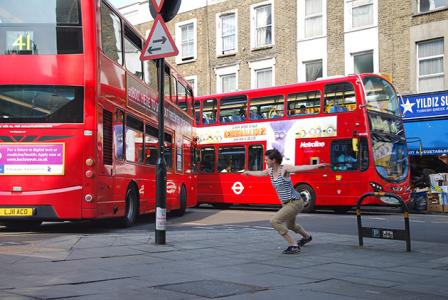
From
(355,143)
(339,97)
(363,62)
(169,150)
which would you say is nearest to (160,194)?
(169,150)

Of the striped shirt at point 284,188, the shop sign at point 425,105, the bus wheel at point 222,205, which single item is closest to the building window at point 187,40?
the bus wheel at point 222,205

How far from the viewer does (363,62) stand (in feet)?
83.4

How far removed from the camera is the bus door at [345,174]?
18359 millimetres

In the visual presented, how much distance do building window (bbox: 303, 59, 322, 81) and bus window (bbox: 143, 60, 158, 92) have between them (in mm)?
13133

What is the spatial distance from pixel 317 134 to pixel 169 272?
13186 millimetres

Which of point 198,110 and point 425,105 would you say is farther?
point 425,105

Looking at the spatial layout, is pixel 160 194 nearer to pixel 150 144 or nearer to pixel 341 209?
pixel 150 144

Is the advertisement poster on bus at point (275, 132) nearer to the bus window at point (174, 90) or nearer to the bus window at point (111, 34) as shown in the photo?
the bus window at point (174, 90)

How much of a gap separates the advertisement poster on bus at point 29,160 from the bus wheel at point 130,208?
2.30m

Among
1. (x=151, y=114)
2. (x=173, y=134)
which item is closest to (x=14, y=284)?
(x=151, y=114)

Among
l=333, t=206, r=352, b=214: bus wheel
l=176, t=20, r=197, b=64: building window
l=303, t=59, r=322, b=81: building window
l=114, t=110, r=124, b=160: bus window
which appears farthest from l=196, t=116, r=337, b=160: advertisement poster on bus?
l=176, t=20, r=197, b=64: building window

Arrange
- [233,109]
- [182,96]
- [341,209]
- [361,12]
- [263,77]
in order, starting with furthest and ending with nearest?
[263,77], [361,12], [233,109], [341,209], [182,96]

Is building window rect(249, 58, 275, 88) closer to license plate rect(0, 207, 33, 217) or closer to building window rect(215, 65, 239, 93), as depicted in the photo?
building window rect(215, 65, 239, 93)

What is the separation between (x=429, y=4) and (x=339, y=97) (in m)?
7.97
